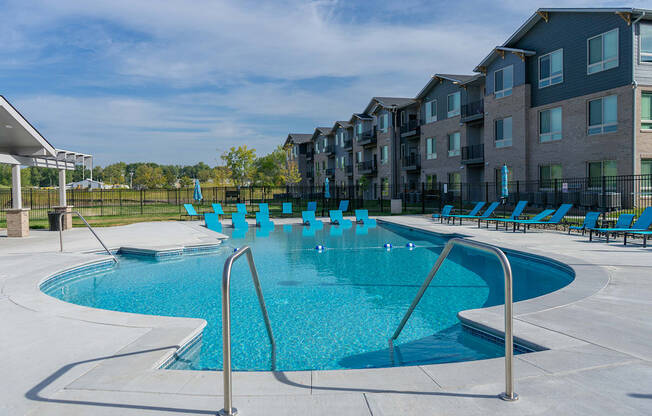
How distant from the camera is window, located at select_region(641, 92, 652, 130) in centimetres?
1884

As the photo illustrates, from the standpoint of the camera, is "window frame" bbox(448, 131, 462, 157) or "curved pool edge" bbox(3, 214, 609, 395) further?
"window frame" bbox(448, 131, 462, 157)

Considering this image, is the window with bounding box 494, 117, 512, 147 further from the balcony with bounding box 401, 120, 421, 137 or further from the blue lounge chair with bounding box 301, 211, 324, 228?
the blue lounge chair with bounding box 301, 211, 324, 228

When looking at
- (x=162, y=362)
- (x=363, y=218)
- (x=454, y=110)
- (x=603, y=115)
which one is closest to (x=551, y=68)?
(x=603, y=115)

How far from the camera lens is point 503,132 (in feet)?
86.7

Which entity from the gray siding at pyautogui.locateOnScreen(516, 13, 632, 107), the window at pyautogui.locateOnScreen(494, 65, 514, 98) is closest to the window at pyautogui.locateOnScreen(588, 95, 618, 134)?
the gray siding at pyautogui.locateOnScreen(516, 13, 632, 107)

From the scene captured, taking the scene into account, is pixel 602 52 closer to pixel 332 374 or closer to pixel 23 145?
pixel 332 374

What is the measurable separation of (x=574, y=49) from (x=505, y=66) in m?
4.57

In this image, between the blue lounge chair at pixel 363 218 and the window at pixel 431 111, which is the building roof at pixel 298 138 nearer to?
the window at pixel 431 111

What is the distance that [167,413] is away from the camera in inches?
117

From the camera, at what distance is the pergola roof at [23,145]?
41.3 feet

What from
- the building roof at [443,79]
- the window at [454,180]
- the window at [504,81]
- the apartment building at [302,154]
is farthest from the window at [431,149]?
the apartment building at [302,154]

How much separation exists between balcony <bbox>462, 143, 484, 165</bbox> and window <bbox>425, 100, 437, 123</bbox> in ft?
16.5

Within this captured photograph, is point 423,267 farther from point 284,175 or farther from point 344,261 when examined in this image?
point 284,175

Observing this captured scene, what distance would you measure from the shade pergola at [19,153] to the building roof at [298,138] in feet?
155
